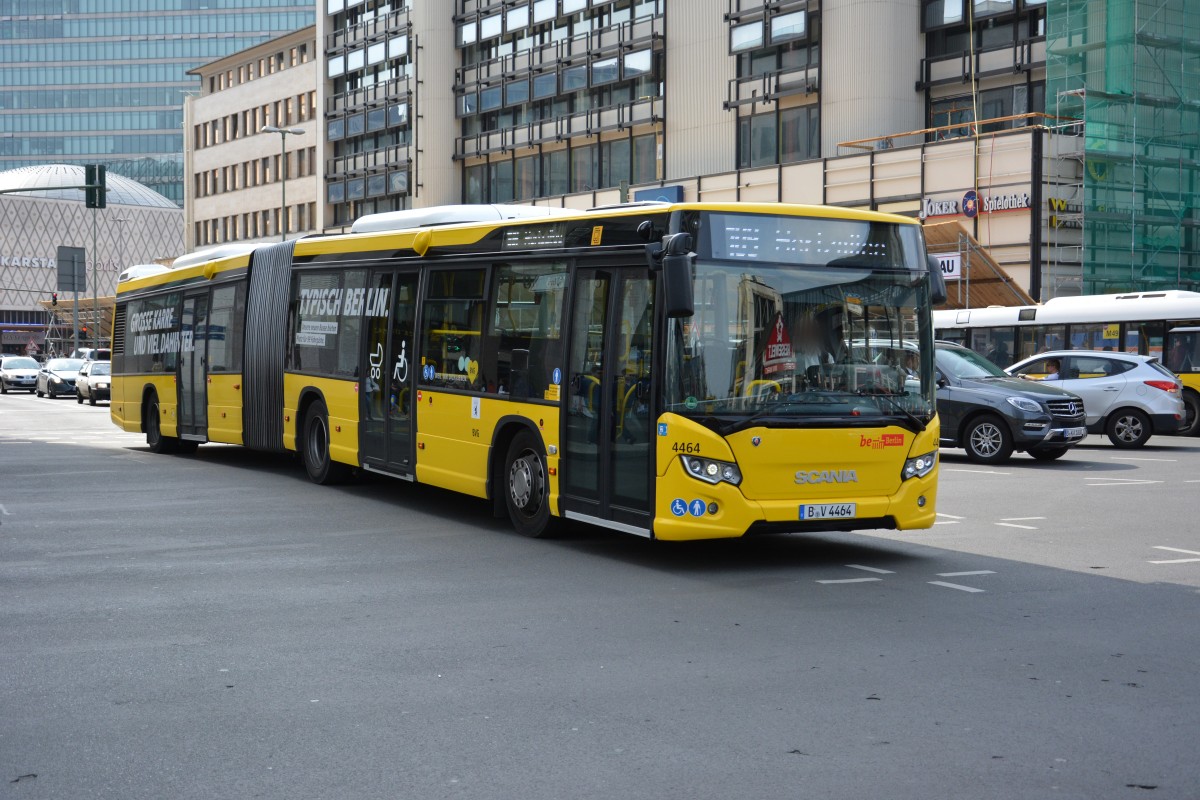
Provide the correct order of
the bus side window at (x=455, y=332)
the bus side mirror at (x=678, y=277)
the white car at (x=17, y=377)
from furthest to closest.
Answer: the white car at (x=17, y=377), the bus side window at (x=455, y=332), the bus side mirror at (x=678, y=277)

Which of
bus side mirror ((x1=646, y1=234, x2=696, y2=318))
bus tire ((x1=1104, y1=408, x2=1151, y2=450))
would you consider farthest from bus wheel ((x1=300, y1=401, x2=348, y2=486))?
bus tire ((x1=1104, y1=408, x2=1151, y2=450))

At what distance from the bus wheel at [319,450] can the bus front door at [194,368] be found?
13.3 feet

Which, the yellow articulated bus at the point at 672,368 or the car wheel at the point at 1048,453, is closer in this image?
the yellow articulated bus at the point at 672,368

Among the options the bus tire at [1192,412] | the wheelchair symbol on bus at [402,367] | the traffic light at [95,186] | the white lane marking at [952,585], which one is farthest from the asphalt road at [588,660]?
the traffic light at [95,186]

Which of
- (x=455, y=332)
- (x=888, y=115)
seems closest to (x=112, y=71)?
(x=888, y=115)

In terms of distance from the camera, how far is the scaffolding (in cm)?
4062

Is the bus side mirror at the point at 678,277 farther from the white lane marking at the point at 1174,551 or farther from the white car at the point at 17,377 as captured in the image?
the white car at the point at 17,377

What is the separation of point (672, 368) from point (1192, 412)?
21.2m

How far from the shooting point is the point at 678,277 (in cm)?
1022

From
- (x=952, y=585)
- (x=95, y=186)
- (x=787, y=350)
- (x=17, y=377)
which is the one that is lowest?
(x=952, y=585)

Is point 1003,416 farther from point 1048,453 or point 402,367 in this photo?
point 402,367

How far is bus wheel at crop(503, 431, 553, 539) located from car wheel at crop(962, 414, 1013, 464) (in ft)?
34.6

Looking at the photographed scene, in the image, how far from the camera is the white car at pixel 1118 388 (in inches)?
979

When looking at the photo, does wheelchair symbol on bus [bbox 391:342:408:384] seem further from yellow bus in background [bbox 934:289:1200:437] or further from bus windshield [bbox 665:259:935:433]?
yellow bus in background [bbox 934:289:1200:437]
